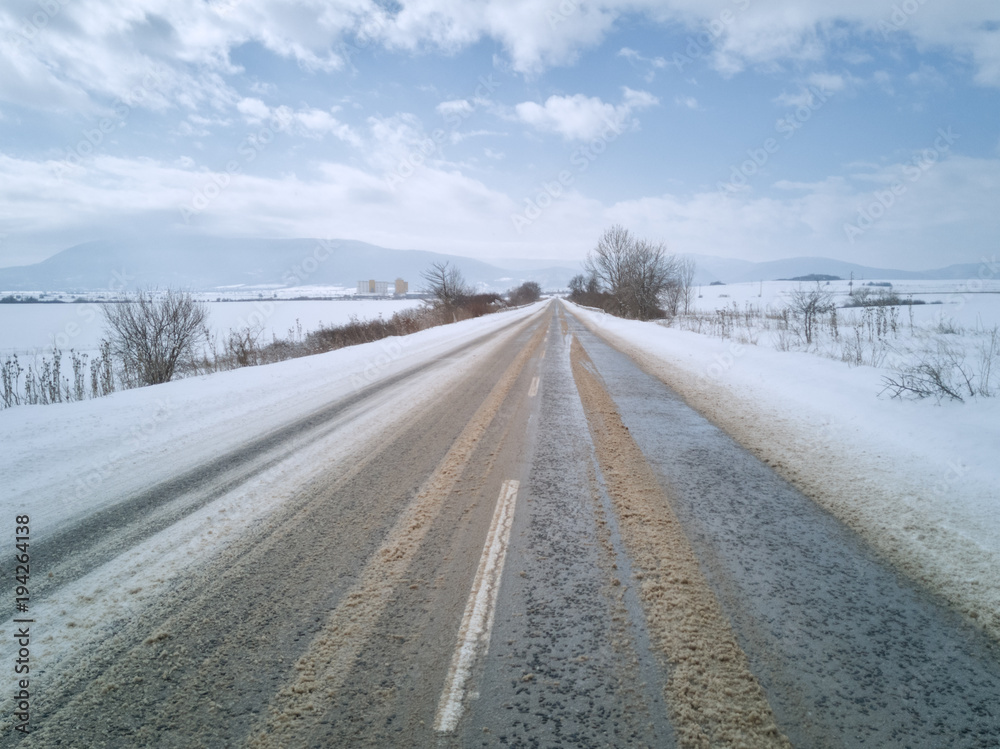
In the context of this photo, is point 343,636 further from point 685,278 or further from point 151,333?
point 685,278

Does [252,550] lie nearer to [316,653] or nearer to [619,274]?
[316,653]

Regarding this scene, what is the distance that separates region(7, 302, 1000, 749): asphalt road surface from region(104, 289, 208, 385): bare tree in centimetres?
1101

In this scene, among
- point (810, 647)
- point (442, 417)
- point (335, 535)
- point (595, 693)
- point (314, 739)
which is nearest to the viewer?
point (314, 739)

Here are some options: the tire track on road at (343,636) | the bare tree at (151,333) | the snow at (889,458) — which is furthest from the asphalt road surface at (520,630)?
the bare tree at (151,333)

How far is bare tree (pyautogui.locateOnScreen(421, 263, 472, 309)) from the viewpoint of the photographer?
37.3 metres

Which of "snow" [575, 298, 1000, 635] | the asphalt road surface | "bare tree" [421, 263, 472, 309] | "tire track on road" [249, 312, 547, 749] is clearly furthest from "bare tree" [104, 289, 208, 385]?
"bare tree" [421, 263, 472, 309]

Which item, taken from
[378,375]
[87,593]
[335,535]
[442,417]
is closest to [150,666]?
[87,593]

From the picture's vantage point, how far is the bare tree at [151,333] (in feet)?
40.5

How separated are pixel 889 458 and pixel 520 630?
464cm

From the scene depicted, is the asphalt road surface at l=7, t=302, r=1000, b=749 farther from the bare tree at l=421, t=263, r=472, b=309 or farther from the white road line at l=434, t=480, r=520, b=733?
the bare tree at l=421, t=263, r=472, b=309

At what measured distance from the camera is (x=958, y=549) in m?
2.99

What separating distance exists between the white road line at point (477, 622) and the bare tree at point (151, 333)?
13.2 meters

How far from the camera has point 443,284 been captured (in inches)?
1496

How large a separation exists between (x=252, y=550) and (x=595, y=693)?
2353mm
